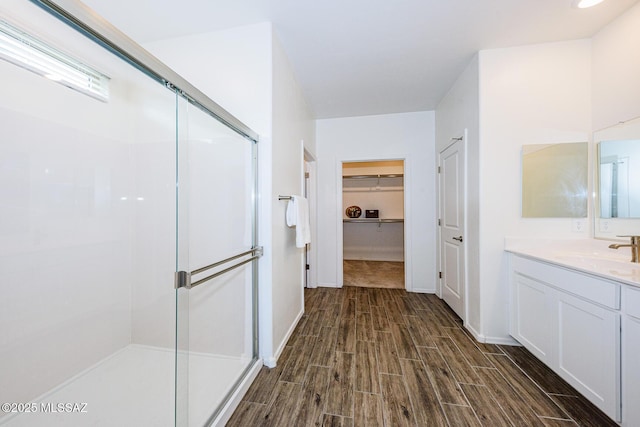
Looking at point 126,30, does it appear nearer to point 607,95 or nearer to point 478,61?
point 478,61

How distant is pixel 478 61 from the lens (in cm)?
214

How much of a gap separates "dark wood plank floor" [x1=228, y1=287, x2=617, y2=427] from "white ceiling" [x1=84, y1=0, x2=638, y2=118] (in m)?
2.62

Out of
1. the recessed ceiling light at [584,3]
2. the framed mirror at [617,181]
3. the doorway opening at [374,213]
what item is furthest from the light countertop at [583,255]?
the doorway opening at [374,213]

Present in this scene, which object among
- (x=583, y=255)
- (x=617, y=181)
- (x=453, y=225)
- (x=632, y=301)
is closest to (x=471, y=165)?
(x=453, y=225)

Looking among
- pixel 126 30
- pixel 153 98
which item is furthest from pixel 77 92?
pixel 126 30

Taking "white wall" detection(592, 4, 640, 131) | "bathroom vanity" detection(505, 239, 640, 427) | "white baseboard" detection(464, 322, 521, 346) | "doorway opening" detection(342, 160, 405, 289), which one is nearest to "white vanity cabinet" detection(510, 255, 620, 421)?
"bathroom vanity" detection(505, 239, 640, 427)

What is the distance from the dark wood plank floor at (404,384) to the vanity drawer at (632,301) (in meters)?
0.71

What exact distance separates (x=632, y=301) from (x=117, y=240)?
119 inches

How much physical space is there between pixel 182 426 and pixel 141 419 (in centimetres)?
37

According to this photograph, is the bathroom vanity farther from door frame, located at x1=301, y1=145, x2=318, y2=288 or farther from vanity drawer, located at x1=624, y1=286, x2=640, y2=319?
door frame, located at x1=301, y1=145, x2=318, y2=288

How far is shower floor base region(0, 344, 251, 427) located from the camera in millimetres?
1211

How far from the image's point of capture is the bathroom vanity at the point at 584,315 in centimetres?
114

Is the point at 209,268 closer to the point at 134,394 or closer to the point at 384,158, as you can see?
the point at 134,394

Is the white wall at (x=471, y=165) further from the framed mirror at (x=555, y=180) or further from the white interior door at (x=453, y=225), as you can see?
the framed mirror at (x=555, y=180)
